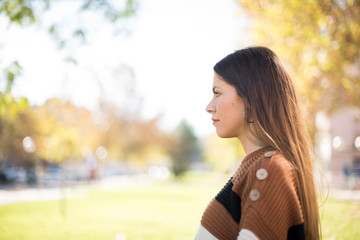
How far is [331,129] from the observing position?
33312mm

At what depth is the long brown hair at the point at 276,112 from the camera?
165cm

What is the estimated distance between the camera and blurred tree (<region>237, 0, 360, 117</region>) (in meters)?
9.02

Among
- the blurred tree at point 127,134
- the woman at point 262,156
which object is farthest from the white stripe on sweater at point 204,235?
the blurred tree at point 127,134

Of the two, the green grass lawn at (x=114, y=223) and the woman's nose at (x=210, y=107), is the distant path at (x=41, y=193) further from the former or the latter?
the woman's nose at (x=210, y=107)

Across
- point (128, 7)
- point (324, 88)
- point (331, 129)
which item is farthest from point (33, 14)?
point (331, 129)

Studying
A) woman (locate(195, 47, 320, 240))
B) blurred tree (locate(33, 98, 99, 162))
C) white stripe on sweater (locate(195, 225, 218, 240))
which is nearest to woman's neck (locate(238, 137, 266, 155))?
woman (locate(195, 47, 320, 240))

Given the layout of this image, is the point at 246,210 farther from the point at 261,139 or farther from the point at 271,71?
the point at 271,71

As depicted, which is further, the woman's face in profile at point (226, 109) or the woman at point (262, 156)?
the woman's face in profile at point (226, 109)

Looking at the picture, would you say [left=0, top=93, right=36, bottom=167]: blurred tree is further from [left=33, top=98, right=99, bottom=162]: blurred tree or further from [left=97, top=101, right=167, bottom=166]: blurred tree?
[left=97, top=101, right=167, bottom=166]: blurred tree

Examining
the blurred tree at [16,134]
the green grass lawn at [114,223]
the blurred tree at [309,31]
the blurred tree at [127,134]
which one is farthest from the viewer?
the blurred tree at [127,134]

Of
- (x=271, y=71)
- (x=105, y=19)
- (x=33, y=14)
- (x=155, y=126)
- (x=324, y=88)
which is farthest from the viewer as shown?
(x=155, y=126)

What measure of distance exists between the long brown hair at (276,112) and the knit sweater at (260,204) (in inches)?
3.4

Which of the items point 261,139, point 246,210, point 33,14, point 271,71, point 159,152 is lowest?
point 159,152

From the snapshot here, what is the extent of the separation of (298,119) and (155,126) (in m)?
46.1
